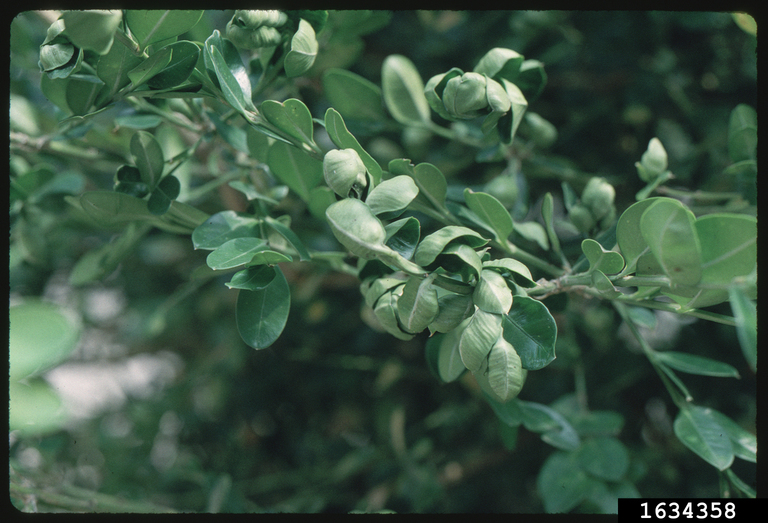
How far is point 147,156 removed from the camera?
0.49 meters

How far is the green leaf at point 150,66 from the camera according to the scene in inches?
16.3

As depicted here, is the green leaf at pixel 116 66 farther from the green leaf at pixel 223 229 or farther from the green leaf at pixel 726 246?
the green leaf at pixel 726 246

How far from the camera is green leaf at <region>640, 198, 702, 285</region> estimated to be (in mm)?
324

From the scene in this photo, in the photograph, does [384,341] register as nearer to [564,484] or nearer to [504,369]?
[564,484]

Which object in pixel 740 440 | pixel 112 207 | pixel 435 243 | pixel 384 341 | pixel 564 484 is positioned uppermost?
pixel 435 243

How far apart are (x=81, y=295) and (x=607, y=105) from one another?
4.02 feet

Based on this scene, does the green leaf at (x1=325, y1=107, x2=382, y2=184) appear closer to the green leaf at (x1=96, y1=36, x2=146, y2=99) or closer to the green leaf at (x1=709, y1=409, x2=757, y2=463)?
the green leaf at (x1=96, y1=36, x2=146, y2=99)

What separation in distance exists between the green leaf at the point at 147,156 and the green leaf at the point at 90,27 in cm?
13

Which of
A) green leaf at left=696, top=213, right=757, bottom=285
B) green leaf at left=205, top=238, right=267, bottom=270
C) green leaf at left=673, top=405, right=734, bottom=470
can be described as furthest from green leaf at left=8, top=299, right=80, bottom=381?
green leaf at left=673, top=405, right=734, bottom=470

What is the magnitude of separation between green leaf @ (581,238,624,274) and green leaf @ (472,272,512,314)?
79mm

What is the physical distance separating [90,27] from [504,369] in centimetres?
36

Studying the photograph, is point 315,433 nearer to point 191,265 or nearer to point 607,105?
point 191,265

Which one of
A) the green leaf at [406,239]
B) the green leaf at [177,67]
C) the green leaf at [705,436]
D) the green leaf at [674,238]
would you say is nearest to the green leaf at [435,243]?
the green leaf at [406,239]

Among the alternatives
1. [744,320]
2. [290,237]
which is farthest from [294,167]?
[744,320]
